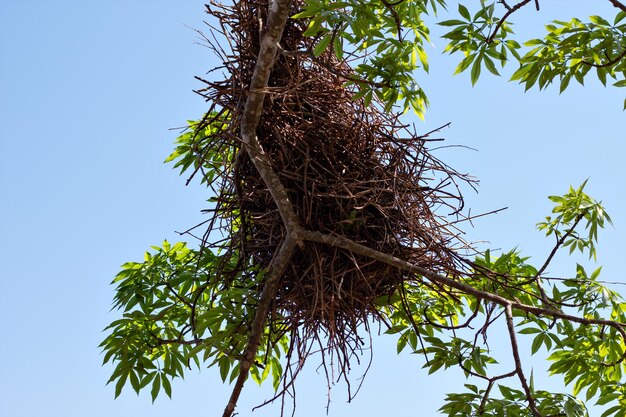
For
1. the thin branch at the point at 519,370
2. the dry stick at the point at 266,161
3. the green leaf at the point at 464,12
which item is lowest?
the thin branch at the point at 519,370

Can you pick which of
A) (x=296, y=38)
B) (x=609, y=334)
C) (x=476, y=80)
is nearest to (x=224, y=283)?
(x=296, y=38)

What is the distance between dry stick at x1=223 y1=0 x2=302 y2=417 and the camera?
2.14 metres

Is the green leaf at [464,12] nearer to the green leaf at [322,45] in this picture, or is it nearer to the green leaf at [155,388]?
the green leaf at [322,45]

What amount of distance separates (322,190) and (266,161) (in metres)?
0.19

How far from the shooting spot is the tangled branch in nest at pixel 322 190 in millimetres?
2283

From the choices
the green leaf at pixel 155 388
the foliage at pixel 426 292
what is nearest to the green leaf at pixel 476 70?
the foliage at pixel 426 292

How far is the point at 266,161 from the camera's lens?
88.0 inches

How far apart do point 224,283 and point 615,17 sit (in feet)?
5.31

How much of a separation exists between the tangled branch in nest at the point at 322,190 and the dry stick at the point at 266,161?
5cm

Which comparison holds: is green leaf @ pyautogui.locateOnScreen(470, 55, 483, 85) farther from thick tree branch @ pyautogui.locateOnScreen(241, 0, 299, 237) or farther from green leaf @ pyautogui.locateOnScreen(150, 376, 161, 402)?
green leaf @ pyautogui.locateOnScreen(150, 376, 161, 402)

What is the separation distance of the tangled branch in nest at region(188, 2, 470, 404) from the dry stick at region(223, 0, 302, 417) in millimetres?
46

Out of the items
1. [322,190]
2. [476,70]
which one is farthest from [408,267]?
[476,70]

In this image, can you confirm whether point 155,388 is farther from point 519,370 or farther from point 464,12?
point 464,12

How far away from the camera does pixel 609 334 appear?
2.86 m
